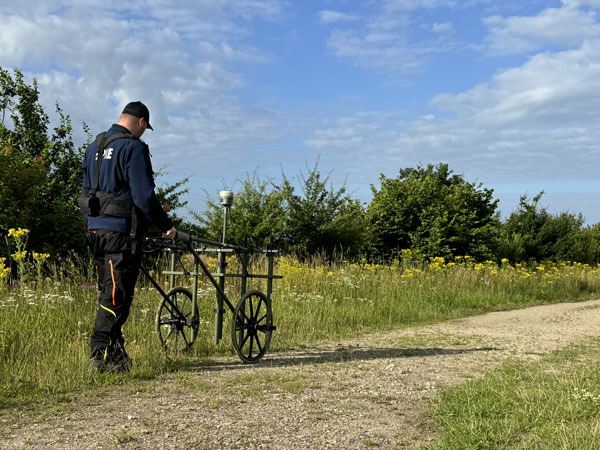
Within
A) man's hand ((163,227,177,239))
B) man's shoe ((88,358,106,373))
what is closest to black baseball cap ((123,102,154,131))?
man's hand ((163,227,177,239))

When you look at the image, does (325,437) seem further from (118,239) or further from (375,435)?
(118,239)

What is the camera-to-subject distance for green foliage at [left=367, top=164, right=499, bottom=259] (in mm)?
19359

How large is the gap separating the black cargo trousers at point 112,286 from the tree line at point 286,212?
7.25 metres

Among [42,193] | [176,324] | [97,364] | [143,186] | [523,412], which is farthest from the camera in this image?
[42,193]

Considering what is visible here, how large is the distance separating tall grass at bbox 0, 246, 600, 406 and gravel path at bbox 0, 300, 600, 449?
0.54 m

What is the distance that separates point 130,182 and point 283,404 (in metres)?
2.31

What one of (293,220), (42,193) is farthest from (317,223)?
(42,193)

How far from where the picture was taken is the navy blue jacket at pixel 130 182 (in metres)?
5.05

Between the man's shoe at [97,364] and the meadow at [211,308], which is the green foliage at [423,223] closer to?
the meadow at [211,308]

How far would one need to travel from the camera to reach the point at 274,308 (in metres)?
9.26

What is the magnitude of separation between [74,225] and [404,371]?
359 inches

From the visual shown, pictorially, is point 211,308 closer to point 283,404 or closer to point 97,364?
point 97,364

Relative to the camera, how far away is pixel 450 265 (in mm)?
16781

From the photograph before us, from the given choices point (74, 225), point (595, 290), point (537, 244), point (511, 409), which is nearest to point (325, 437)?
point (511, 409)
